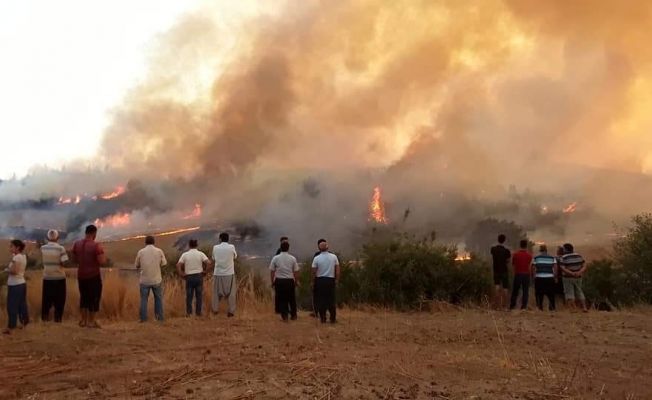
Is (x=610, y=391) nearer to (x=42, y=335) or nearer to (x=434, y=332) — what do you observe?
(x=434, y=332)

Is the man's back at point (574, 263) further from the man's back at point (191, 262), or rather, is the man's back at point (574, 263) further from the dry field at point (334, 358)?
the man's back at point (191, 262)

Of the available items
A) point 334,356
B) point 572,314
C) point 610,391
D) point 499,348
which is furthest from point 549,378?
point 572,314

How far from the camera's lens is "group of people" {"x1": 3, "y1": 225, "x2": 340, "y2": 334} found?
39.5 feet

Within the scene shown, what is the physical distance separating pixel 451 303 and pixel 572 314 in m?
3.90

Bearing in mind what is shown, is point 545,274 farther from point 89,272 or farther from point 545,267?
point 89,272

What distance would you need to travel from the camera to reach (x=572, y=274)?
16453mm

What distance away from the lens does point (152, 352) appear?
32.8ft

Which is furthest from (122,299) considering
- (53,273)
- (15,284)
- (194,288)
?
(15,284)

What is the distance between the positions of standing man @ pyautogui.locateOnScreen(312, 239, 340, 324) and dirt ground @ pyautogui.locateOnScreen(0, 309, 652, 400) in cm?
47

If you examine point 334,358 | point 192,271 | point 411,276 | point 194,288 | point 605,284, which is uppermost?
point 192,271

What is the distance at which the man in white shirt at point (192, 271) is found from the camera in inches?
578

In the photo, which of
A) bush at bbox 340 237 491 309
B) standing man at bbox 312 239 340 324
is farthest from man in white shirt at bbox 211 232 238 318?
bush at bbox 340 237 491 309

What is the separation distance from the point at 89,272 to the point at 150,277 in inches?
64.7

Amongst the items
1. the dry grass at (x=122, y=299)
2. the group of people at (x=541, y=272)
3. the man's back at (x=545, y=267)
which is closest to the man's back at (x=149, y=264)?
the dry grass at (x=122, y=299)
